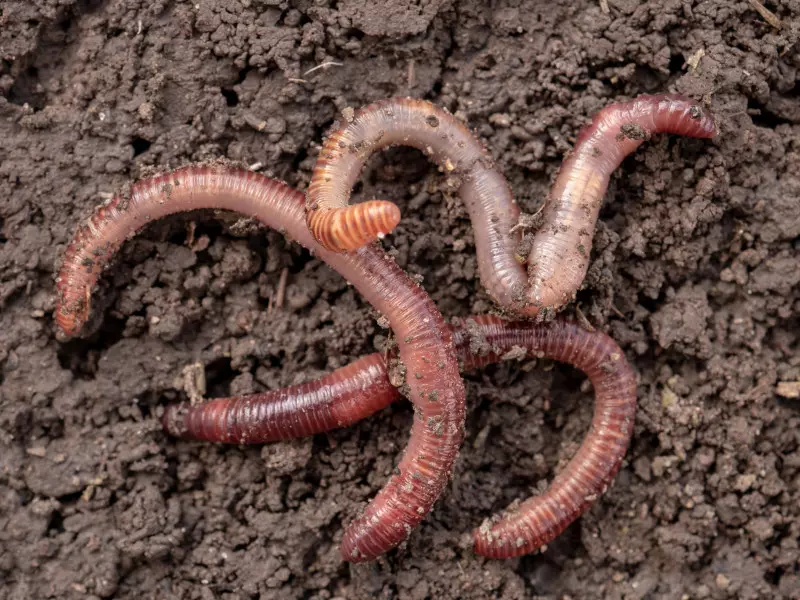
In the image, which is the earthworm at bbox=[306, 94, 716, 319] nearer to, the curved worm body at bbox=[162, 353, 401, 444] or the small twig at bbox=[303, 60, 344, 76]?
the small twig at bbox=[303, 60, 344, 76]

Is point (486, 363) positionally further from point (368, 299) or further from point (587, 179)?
point (587, 179)

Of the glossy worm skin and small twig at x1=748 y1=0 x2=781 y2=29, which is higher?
small twig at x1=748 y1=0 x2=781 y2=29

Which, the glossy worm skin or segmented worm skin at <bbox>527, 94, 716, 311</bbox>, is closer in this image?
the glossy worm skin

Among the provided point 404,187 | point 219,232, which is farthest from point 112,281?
point 404,187

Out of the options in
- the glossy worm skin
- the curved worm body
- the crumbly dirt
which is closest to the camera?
the glossy worm skin

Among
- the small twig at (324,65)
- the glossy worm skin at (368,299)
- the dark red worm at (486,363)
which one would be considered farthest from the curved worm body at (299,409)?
the small twig at (324,65)

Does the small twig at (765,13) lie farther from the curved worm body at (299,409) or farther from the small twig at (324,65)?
the curved worm body at (299,409)

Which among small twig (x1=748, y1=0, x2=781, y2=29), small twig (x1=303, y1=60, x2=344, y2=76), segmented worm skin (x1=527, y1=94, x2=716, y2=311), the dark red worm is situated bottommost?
the dark red worm

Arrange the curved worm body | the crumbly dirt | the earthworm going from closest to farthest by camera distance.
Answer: the earthworm
the curved worm body
the crumbly dirt

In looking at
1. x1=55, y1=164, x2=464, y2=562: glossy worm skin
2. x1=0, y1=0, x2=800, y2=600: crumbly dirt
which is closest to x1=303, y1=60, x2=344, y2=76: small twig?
x1=0, y1=0, x2=800, y2=600: crumbly dirt
